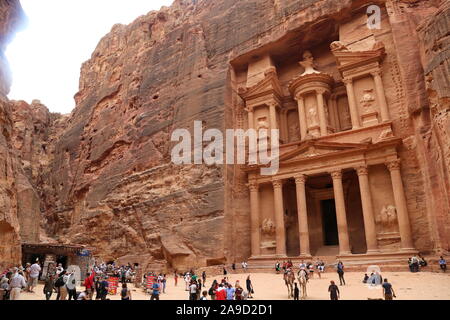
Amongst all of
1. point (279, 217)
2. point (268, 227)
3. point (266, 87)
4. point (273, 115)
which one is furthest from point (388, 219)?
point (266, 87)

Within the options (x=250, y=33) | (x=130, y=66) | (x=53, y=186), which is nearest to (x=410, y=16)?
(x=250, y=33)

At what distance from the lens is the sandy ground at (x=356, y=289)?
12.0 metres

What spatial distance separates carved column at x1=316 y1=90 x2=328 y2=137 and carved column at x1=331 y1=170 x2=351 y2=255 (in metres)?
3.51

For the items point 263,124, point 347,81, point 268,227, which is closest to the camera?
point 268,227

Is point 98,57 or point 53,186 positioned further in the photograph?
point 98,57

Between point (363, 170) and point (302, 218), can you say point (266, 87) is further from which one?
point (302, 218)

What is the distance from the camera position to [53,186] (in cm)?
4050

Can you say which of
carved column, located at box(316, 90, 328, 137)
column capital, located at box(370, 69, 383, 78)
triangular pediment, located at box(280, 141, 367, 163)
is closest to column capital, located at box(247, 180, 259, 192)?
triangular pediment, located at box(280, 141, 367, 163)

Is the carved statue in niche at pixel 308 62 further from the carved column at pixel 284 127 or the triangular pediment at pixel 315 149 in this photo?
the triangular pediment at pixel 315 149

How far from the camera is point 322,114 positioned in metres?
25.2

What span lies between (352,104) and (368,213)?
24.9 feet

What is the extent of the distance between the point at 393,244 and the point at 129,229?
18.4m

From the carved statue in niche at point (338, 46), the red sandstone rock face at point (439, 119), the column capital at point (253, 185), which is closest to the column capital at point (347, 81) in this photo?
the carved statue in niche at point (338, 46)
